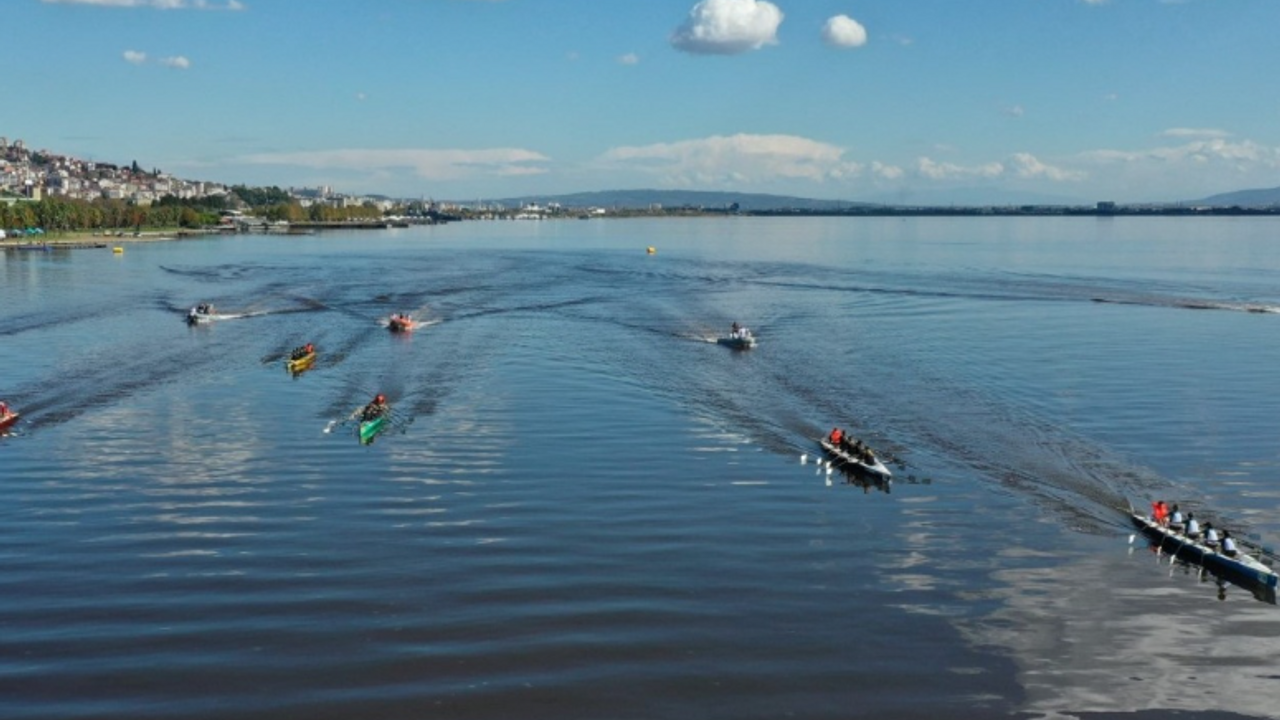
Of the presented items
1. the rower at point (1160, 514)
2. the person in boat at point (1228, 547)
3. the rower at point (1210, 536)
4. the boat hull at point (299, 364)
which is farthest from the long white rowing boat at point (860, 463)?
the boat hull at point (299, 364)

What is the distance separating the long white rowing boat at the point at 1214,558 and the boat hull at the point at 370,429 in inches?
866

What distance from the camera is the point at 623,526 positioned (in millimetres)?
24844

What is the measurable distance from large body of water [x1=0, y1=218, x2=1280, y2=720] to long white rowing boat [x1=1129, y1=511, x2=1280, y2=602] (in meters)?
0.43

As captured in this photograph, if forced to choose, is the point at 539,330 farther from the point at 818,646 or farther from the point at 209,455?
the point at 818,646

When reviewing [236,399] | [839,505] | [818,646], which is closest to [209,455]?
[236,399]

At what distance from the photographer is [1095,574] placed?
22859mm

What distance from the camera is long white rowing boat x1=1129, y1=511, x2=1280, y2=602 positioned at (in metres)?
22.1

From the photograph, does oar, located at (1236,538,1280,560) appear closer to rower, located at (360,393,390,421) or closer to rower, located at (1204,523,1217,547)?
rower, located at (1204,523,1217,547)

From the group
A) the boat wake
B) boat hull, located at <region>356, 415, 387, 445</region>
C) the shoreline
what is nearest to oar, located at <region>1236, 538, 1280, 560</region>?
boat hull, located at <region>356, 415, 387, 445</region>

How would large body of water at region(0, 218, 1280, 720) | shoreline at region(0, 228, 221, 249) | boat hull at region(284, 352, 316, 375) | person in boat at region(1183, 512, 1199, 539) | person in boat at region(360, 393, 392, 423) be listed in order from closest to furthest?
1. large body of water at region(0, 218, 1280, 720)
2. person in boat at region(1183, 512, 1199, 539)
3. person in boat at region(360, 393, 392, 423)
4. boat hull at region(284, 352, 316, 375)
5. shoreline at region(0, 228, 221, 249)

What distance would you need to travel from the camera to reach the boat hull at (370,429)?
109 feet

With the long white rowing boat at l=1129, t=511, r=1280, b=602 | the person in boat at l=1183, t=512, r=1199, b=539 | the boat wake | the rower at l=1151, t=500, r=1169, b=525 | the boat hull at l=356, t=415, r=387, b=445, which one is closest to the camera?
the long white rowing boat at l=1129, t=511, r=1280, b=602

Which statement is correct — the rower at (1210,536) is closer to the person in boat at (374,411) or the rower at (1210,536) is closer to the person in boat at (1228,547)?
the person in boat at (1228,547)

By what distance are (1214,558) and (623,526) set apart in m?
13.0
